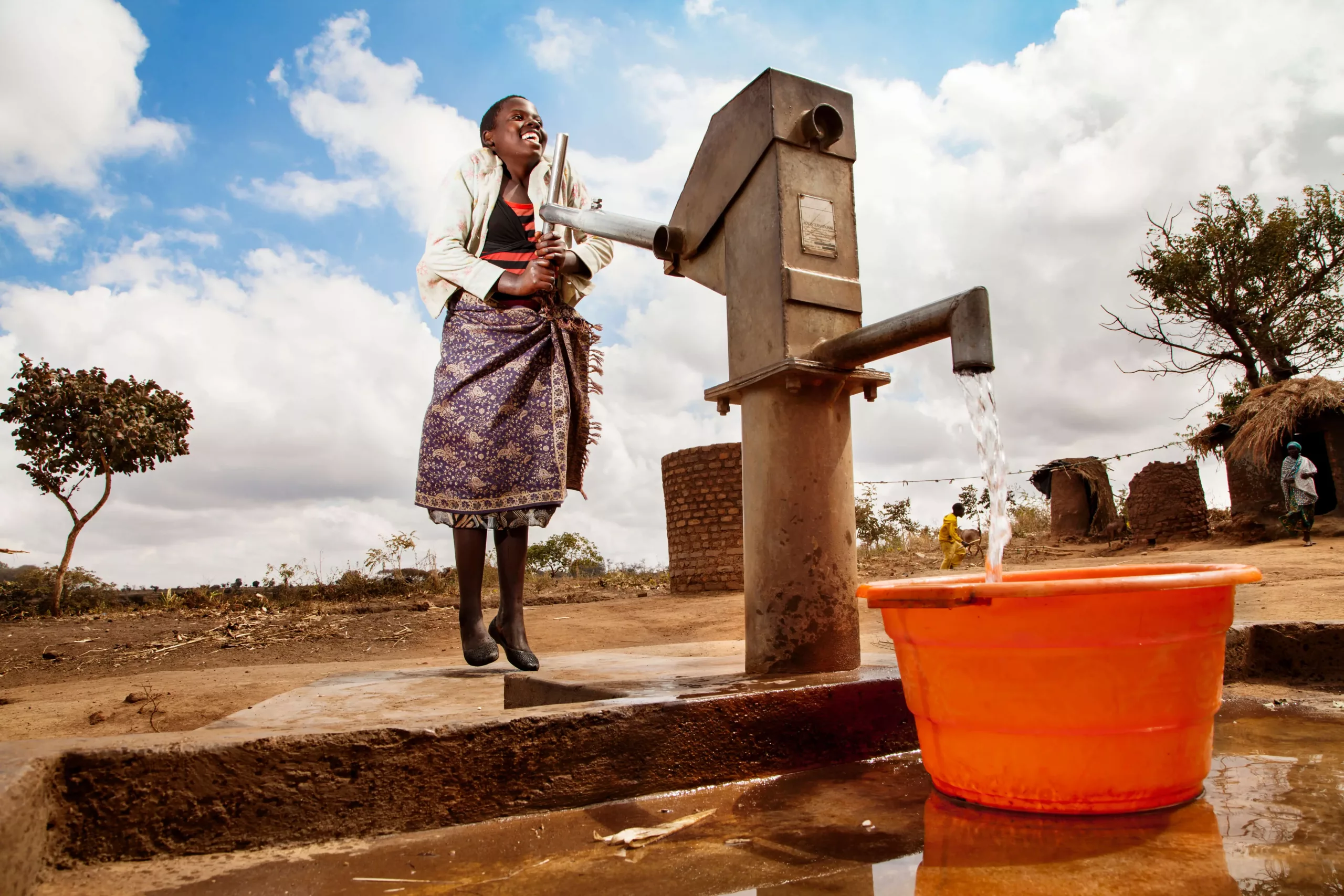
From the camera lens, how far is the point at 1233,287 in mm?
16781

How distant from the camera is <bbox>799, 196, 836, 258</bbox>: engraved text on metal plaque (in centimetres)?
237

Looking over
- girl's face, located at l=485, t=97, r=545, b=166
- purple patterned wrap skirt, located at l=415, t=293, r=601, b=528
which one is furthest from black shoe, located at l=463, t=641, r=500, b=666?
girl's face, located at l=485, t=97, r=545, b=166

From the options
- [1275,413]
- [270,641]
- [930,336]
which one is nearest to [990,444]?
[930,336]

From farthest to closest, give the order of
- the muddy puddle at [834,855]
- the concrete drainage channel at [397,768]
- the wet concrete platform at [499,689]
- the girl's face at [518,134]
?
the girl's face at [518,134]
the wet concrete platform at [499,689]
the concrete drainage channel at [397,768]
the muddy puddle at [834,855]

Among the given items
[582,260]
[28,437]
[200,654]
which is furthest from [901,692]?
[28,437]

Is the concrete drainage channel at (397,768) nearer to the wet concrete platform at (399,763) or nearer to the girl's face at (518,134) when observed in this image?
the wet concrete platform at (399,763)

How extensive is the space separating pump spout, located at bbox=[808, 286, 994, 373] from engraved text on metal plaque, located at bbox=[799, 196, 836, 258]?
0.27 m

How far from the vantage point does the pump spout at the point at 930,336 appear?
6.14 feet

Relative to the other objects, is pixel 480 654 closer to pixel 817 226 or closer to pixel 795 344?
A: pixel 795 344

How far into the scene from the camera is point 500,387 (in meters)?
2.70

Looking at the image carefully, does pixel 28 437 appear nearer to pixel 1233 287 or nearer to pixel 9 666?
pixel 9 666

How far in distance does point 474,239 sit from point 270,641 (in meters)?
5.65

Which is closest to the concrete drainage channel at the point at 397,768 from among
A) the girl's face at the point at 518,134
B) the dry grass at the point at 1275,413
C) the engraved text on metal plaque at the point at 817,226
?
the engraved text on metal plaque at the point at 817,226

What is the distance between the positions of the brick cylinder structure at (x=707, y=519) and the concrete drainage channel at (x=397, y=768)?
7.77 meters
